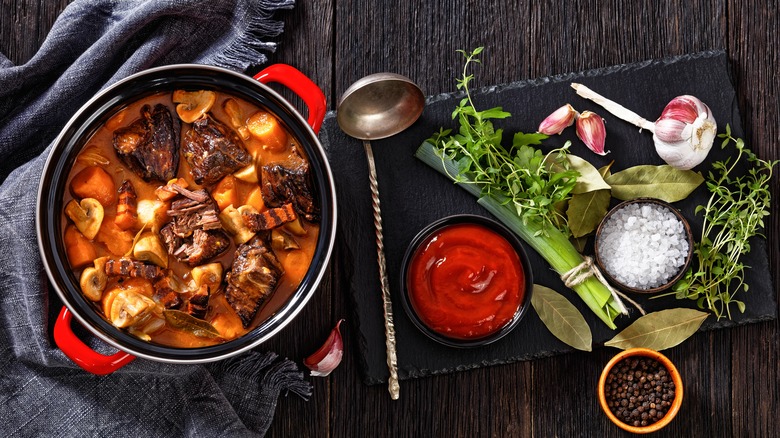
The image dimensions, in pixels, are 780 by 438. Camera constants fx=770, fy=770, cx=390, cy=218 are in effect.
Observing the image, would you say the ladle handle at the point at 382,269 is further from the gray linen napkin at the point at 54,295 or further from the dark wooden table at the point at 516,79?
the gray linen napkin at the point at 54,295

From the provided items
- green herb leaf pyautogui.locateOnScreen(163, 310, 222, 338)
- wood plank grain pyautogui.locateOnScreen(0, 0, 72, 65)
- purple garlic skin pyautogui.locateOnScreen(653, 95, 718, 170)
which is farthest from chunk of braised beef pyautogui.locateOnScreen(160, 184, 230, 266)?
purple garlic skin pyautogui.locateOnScreen(653, 95, 718, 170)

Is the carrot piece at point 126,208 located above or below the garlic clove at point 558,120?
above

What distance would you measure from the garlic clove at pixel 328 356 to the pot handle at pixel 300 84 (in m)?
0.66

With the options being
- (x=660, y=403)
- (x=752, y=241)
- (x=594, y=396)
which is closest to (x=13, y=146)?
(x=594, y=396)

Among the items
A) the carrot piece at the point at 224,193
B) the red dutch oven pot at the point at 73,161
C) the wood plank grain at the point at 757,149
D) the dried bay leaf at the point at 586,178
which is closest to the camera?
the red dutch oven pot at the point at 73,161

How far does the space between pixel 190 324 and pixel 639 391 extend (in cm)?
139

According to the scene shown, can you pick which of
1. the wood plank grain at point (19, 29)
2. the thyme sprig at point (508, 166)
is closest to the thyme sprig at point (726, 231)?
the thyme sprig at point (508, 166)

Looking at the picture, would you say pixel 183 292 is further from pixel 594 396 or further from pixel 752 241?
pixel 752 241

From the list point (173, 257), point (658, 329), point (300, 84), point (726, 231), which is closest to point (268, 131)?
point (300, 84)

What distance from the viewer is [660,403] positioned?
241 cm

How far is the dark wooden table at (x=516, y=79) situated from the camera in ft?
8.00

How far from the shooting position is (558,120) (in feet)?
7.86

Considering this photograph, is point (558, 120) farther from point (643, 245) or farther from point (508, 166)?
point (643, 245)

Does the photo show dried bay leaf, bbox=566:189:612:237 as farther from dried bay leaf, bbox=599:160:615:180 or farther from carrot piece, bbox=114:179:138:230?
carrot piece, bbox=114:179:138:230
